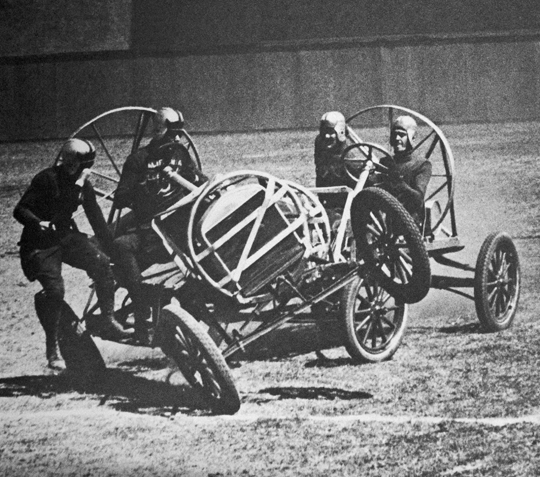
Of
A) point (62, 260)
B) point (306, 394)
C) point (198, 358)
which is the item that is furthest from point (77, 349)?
point (306, 394)

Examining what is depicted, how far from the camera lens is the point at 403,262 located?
24.5 feet

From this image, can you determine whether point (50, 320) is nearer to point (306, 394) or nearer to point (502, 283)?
point (306, 394)

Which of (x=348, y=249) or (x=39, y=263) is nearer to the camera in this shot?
(x=39, y=263)

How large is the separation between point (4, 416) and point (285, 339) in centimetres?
197

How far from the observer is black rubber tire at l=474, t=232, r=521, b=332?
8.18m

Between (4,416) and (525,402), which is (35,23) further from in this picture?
(525,402)

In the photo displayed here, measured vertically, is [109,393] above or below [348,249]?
below

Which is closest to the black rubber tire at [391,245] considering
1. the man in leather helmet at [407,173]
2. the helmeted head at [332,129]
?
the man in leather helmet at [407,173]

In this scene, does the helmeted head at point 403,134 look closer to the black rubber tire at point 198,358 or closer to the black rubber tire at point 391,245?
the black rubber tire at point 391,245

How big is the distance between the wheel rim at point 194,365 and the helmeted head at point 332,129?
1.99 metres

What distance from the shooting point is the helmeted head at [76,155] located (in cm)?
714

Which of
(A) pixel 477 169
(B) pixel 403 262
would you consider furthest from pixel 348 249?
(A) pixel 477 169

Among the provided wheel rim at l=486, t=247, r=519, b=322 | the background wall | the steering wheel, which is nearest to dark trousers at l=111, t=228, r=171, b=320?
the steering wheel

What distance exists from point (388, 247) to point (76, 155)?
1754mm
